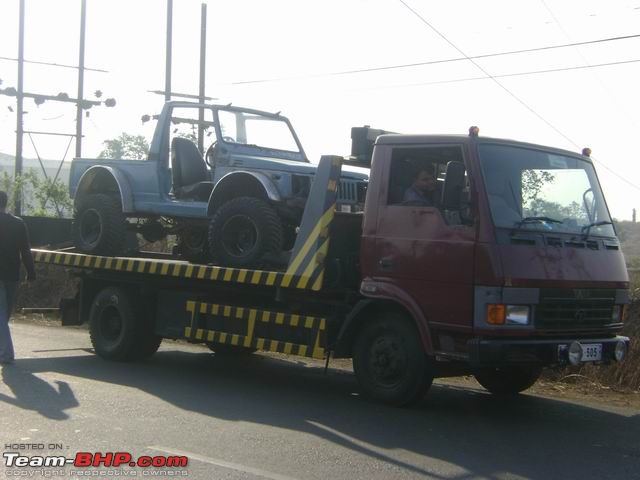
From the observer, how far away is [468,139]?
25.6 feet

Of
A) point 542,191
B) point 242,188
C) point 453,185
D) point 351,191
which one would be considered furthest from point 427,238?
point 242,188

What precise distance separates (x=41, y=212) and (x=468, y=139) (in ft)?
79.5

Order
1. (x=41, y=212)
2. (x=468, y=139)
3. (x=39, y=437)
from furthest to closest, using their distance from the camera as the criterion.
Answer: (x=41, y=212) < (x=468, y=139) < (x=39, y=437)

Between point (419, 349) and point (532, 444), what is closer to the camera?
point (532, 444)

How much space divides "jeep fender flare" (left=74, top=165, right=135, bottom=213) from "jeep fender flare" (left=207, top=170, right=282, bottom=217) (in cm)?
177

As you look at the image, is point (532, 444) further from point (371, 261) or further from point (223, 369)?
point (223, 369)

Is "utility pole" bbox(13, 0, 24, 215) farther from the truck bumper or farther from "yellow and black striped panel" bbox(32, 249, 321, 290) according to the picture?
the truck bumper

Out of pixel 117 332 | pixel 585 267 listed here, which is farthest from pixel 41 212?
pixel 585 267

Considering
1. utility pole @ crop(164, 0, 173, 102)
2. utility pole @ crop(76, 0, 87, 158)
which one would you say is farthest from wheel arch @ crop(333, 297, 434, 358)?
utility pole @ crop(76, 0, 87, 158)

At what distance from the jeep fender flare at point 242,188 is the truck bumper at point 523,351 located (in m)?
3.05

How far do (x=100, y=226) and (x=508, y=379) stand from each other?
5706mm

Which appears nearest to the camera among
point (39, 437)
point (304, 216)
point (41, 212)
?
point (39, 437)

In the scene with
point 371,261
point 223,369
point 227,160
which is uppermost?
point 227,160

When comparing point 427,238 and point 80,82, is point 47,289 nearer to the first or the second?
point 427,238
